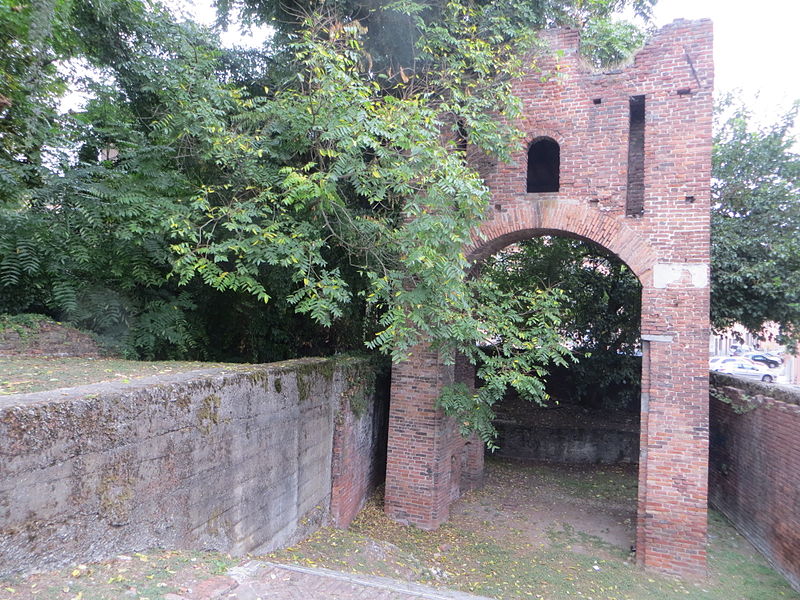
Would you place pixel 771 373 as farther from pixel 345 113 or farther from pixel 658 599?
pixel 345 113

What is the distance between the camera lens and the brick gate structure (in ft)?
25.0

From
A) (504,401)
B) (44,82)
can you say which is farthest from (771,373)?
(44,82)

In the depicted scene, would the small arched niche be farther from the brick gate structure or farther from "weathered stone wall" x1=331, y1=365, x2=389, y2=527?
"weathered stone wall" x1=331, y1=365, x2=389, y2=527

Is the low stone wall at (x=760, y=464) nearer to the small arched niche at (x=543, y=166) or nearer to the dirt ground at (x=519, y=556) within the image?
the dirt ground at (x=519, y=556)

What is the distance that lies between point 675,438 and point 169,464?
6650 mm

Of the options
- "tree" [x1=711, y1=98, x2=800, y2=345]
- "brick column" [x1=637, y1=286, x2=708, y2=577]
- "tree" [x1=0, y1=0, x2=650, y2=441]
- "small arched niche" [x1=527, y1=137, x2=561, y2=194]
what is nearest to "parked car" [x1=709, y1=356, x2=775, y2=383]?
"tree" [x1=711, y1=98, x2=800, y2=345]

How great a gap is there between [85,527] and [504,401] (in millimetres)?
12493

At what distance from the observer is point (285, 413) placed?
20.3ft

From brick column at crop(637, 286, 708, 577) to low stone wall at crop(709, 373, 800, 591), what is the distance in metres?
1.12

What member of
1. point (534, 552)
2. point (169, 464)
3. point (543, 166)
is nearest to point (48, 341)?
point (169, 464)

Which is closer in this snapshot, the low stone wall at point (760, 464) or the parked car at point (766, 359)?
the low stone wall at point (760, 464)

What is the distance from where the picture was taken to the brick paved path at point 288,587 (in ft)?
12.0

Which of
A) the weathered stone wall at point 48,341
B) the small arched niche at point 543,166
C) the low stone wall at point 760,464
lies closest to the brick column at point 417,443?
the weathered stone wall at point 48,341

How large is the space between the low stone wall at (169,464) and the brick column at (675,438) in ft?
14.9
